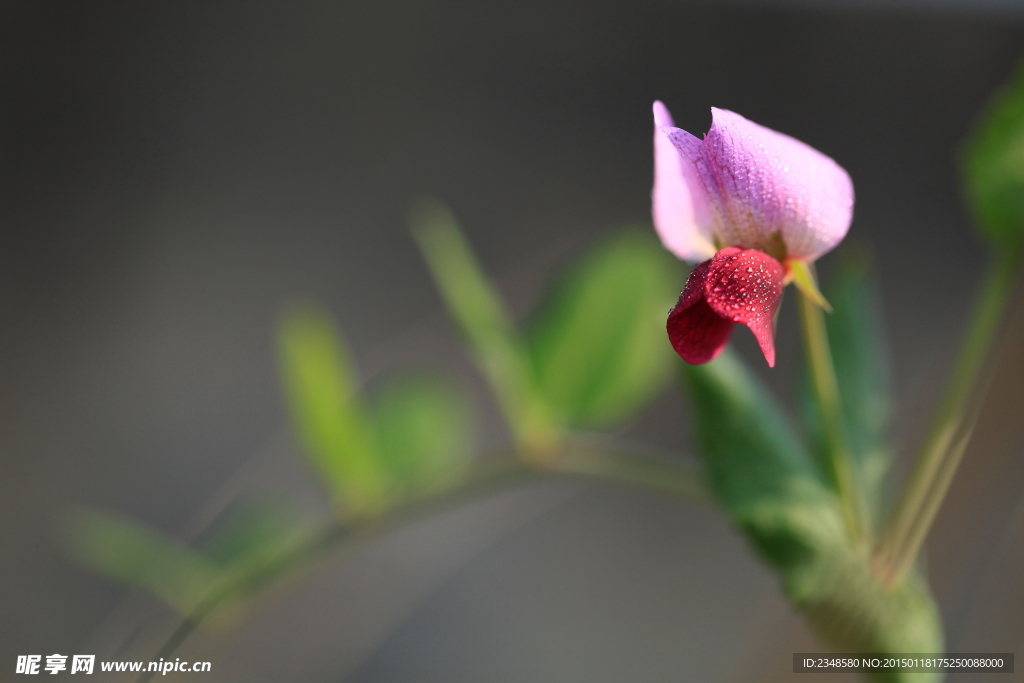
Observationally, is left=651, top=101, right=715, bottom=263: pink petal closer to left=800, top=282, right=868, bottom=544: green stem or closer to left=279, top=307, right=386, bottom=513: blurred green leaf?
left=800, top=282, right=868, bottom=544: green stem

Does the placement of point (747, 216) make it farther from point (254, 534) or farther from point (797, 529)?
point (254, 534)

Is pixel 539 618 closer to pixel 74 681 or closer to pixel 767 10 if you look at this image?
pixel 74 681

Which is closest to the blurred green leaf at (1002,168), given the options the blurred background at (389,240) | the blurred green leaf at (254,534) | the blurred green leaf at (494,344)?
the blurred green leaf at (494,344)

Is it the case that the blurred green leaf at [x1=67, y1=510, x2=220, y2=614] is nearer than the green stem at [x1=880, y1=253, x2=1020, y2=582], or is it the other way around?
the green stem at [x1=880, y1=253, x2=1020, y2=582]

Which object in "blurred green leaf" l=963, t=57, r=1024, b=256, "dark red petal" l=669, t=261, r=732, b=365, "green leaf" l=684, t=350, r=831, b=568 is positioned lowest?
"green leaf" l=684, t=350, r=831, b=568

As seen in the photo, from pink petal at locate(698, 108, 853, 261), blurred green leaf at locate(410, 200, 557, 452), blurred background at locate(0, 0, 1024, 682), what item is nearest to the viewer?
pink petal at locate(698, 108, 853, 261)

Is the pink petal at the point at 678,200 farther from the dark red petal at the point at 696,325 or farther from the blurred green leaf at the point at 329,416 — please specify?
the blurred green leaf at the point at 329,416

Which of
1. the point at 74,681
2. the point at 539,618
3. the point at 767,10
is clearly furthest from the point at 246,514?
the point at 767,10

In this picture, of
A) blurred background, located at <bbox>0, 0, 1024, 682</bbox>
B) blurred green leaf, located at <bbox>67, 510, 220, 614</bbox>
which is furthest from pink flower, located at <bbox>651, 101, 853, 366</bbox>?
blurred background, located at <bbox>0, 0, 1024, 682</bbox>
